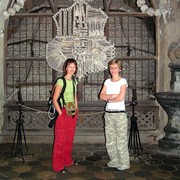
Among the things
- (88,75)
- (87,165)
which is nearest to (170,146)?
(87,165)

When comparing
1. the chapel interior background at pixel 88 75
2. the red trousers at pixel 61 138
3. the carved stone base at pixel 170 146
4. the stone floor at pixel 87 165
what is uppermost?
the chapel interior background at pixel 88 75

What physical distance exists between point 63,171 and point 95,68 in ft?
8.81

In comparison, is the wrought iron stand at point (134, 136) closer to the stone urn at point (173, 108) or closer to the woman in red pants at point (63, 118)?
the stone urn at point (173, 108)

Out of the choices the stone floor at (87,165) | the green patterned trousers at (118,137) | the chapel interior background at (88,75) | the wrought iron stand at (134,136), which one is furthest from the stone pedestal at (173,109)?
the green patterned trousers at (118,137)

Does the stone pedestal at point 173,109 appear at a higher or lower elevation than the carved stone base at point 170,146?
higher

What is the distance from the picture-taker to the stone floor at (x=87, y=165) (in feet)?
15.5

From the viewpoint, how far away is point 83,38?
6.72 metres

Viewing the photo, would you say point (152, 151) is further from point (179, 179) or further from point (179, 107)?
point (179, 179)

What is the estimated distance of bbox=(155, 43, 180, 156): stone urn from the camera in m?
5.81

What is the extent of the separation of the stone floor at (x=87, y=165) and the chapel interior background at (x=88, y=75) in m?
0.86

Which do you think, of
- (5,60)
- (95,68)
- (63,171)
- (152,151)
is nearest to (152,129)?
(152,151)

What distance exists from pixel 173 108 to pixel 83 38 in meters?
2.43

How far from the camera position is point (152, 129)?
694 cm

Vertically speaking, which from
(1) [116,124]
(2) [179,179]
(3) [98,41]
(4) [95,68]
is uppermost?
(3) [98,41]
